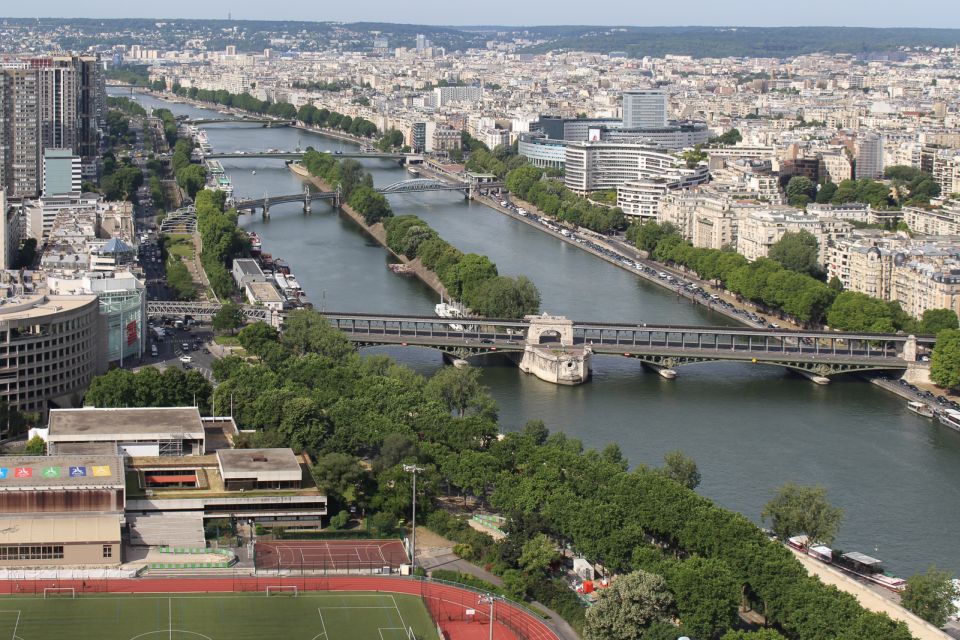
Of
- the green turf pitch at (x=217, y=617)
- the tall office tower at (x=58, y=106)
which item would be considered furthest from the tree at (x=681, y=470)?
the tall office tower at (x=58, y=106)

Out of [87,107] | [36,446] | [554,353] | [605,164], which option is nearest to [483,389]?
[554,353]

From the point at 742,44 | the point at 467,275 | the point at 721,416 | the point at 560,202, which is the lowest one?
the point at 721,416

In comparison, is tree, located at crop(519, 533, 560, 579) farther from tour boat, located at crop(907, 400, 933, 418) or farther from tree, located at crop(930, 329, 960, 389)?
tree, located at crop(930, 329, 960, 389)

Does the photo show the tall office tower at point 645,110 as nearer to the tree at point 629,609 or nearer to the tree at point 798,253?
the tree at point 798,253

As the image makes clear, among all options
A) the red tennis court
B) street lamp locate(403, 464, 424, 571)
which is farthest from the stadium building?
street lamp locate(403, 464, 424, 571)

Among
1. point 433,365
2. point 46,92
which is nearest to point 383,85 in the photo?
point 46,92

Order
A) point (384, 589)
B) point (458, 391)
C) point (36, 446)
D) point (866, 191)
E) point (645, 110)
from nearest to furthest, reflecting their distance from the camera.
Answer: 1. point (384, 589)
2. point (36, 446)
3. point (458, 391)
4. point (866, 191)
5. point (645, 110)

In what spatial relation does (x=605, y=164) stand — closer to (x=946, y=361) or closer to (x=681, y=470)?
(x=946, y=361)
